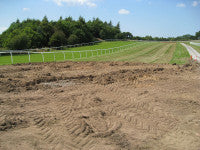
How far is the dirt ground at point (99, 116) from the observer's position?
464cm

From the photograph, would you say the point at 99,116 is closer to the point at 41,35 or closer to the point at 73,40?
the point at 41,35

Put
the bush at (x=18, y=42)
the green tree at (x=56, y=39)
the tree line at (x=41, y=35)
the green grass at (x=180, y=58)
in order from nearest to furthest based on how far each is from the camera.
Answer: the green grass at (x=180, y=58) < the bush at (x=18, y=42) < the tree line at (x=41, y=35) < the green tree at (x=56, y=39)

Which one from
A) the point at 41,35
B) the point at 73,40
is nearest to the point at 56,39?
the point at 41,35

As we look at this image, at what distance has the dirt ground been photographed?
464 cm

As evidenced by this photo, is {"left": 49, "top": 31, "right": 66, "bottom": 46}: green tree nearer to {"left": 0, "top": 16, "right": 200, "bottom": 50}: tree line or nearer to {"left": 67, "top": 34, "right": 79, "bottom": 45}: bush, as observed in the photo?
{"left": 0, "top": 16, "right": 200, "bottom": 50}: tree line

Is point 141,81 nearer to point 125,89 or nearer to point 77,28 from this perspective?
point 125,89

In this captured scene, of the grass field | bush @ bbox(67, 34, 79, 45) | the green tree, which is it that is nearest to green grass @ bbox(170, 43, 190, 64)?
the grass field

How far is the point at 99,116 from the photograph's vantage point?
606cm

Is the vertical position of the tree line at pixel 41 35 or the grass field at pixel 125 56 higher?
the tree line at pixel 41 35

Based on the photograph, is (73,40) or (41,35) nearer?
(41,35)

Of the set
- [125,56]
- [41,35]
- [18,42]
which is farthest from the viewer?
[41,35]

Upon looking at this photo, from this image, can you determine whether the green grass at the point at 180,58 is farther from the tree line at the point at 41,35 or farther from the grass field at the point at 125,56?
the tree line at the point at 41,35

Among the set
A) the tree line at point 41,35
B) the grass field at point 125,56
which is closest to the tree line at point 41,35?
the tree line at point 41,35

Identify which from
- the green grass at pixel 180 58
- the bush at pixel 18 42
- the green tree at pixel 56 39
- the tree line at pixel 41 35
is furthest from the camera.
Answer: the green tree at pixel 56 39
